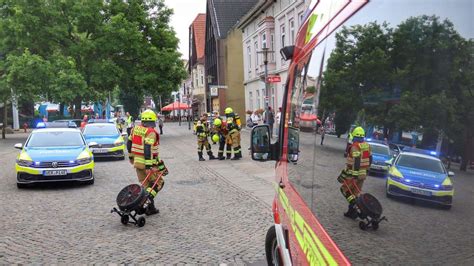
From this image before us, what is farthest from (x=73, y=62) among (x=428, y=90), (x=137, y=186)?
(x=428, y=90)

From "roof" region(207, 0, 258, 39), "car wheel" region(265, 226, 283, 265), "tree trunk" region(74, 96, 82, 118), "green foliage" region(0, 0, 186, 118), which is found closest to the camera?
"car wheel" region(265, 226, 283, 265)

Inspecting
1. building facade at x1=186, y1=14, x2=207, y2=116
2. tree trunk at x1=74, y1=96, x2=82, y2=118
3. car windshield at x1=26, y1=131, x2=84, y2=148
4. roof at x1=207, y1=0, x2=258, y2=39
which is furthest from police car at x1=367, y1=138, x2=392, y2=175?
building facade at x1=186, y1=14, x2=207, y2=116

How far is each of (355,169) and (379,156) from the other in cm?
14

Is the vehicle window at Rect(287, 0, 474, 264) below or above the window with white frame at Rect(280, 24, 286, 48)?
below

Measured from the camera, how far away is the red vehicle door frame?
7.14 feet

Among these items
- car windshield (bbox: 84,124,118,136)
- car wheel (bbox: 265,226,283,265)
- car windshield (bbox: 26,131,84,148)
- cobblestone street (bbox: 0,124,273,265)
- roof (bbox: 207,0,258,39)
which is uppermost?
roof (bbox: 207,0,258,39)

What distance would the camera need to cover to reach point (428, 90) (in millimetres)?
1563

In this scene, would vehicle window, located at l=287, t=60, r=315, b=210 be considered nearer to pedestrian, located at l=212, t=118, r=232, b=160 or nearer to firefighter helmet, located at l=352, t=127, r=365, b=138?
firefighter helmet, located at l=352, t=127, r=365, b=138

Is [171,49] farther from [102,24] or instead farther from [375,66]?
[375,66]

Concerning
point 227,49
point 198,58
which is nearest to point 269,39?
point 227,49

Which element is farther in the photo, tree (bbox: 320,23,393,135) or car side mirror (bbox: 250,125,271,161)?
car side mirror (bbox: 250,125,271,161)

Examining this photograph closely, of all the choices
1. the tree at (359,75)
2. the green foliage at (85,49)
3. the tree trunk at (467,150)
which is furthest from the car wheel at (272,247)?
the green foliage at (85,49)

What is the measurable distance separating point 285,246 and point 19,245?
433 centimetres

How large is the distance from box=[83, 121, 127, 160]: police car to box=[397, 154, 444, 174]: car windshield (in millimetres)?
16288
